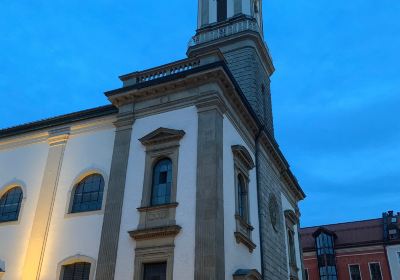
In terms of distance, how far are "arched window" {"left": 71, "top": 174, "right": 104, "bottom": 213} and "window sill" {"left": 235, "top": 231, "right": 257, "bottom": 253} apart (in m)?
5.50

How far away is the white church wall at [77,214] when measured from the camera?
628 inches

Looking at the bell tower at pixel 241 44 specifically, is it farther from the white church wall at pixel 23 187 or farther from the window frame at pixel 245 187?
the white church wall at pixel 23 187

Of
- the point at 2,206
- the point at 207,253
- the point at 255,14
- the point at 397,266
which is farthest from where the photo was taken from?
the point at 397,266

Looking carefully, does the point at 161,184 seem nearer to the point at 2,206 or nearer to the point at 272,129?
the point at 2,206

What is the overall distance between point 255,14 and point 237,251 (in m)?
18.3

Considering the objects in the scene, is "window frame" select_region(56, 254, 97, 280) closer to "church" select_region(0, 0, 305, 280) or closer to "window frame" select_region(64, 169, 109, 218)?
"church" select_region(0, 0, 305, 280)

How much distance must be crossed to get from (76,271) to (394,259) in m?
34.9

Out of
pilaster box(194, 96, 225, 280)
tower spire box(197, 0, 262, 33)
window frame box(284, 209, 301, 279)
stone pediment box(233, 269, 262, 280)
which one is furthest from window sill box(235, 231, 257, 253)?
tower spire box(197, 0, 262, 33)

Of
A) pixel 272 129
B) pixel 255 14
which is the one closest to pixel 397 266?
pixel 272 129

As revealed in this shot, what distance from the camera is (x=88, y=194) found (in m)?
17.3

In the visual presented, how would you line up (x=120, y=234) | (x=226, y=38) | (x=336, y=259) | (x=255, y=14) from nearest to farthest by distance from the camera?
(x=120, y=234) < (x=226, y=38) < (x=255, y=14) < (x=336, y=259)

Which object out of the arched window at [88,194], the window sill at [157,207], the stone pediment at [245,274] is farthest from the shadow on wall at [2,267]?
the stone pediment at [245,274]

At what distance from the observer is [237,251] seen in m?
15.5

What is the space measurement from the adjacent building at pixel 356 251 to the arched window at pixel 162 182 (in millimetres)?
32557
